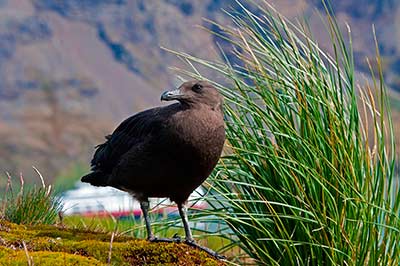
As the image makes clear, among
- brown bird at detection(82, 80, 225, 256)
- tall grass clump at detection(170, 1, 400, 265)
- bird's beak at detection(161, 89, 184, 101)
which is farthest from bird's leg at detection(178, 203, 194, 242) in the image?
bird's beak at detection(161, 89, 184, 101)

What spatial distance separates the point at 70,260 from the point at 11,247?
60 centimetres

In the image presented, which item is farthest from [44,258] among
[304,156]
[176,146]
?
[304,156]

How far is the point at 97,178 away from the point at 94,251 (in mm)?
1207

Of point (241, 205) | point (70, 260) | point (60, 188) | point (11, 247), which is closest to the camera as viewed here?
point (70, 260)

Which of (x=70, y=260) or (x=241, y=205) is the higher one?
(x=241, y=205)

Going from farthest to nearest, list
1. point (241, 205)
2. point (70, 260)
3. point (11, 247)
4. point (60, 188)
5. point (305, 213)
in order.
Result: point (60, 188) → point (241, 205) → point (305, 213) → point (11, 247) → point (70, 260)

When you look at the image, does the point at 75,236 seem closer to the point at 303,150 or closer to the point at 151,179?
the point at 151,179

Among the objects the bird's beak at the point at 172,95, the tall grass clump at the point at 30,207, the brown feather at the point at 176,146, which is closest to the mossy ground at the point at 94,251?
the brown feather at the point at 176,146

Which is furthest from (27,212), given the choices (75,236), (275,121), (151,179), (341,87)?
(341,87)

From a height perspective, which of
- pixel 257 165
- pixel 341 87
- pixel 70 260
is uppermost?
pixel 341 87

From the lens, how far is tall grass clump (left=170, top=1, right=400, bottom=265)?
581cm

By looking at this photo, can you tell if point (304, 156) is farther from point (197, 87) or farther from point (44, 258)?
point (44, 258)

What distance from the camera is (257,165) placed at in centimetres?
624

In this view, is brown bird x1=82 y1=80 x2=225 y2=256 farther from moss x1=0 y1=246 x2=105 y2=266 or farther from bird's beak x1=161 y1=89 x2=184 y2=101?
moss x1=0 y1=246 x2=105 y2=266
